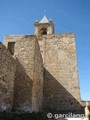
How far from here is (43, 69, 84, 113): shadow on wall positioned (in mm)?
13070

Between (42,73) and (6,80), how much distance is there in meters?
6.58

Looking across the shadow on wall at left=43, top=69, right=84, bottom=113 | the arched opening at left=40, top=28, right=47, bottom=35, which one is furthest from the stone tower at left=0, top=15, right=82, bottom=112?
the arched opening at left=40, top=28, right=47, bottom=35

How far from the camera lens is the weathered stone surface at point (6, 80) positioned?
6.49m

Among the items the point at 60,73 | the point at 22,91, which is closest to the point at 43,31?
the point at 60,73

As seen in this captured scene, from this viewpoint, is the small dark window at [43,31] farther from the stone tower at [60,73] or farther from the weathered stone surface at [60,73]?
the weathered stone surface at [60,73]

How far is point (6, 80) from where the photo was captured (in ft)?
22.8

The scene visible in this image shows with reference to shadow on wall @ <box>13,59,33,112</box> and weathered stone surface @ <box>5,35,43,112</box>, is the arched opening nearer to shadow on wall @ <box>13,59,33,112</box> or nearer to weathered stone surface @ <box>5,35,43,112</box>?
weathered stone surface @ <box>5,35,43,112</box>

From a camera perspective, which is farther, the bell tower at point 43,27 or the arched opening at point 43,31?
the arched opening at point 43,31

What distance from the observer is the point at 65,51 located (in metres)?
15.3

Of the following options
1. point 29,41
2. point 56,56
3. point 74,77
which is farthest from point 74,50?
point 29,41

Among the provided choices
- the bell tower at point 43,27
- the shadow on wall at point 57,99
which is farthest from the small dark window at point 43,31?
the shadow on wall at point 57,99

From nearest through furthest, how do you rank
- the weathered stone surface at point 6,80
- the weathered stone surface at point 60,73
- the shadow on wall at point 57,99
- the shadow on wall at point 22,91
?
the weathered stone surface at point 6,80
the shadow on wall at point 22,91
the shadow on wall at point 57,99
the weathered stone surface at point 60,73

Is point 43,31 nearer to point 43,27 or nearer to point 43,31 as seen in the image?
point 43,31

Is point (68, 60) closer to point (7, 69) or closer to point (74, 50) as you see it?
point (74, 50)
